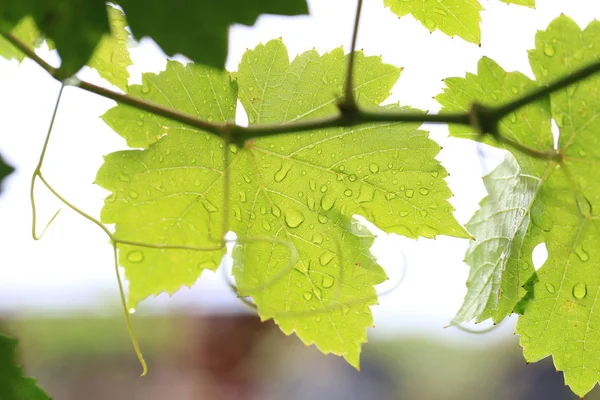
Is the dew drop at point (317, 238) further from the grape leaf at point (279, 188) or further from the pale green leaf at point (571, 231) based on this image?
the pale green leaf at point (571, 231)

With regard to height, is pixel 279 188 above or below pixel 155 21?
below

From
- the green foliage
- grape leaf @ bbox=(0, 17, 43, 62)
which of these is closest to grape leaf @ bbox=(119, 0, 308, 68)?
the green foliage

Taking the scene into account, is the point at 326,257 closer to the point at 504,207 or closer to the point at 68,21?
the point at 504,207

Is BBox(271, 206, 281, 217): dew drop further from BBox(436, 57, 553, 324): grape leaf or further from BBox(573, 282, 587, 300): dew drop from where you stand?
BBox(573, 282, 587, 300): dew drop

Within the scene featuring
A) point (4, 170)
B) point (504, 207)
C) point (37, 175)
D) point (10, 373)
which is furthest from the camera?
point (504, 207)

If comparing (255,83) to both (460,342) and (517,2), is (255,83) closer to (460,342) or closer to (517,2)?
(517,2)

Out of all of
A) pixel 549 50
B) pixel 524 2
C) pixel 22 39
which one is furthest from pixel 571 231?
pixel 22 39
